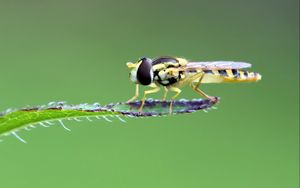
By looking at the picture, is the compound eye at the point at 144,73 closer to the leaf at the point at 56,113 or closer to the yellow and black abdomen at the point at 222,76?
the yellow and black abdomen at the point at 222,76

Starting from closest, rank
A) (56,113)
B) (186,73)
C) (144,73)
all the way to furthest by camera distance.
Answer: (56,113) → (144,73) → (186,73)

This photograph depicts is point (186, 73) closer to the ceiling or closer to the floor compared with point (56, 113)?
closer to the ceiling

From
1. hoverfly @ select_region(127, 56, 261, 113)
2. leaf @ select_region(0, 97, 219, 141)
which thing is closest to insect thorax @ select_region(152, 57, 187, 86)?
hoverfly @ select_region(127, 56, 261, 113)

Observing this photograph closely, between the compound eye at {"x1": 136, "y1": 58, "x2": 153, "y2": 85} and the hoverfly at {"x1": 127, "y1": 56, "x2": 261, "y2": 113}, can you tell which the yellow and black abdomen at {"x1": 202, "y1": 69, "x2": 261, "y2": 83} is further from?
the compound eye at {"x1": 136, "y1": 58, "x2": 153, "y2": 85}

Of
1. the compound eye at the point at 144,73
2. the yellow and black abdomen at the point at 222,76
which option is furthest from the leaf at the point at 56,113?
the yellow and black abdomen at the point at 222,76

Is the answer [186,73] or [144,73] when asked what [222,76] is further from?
[144,73]

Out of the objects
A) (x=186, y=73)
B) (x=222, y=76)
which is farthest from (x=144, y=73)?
(x=222, y=76)

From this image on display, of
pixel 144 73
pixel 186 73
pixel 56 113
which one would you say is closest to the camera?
pixel 56 113
